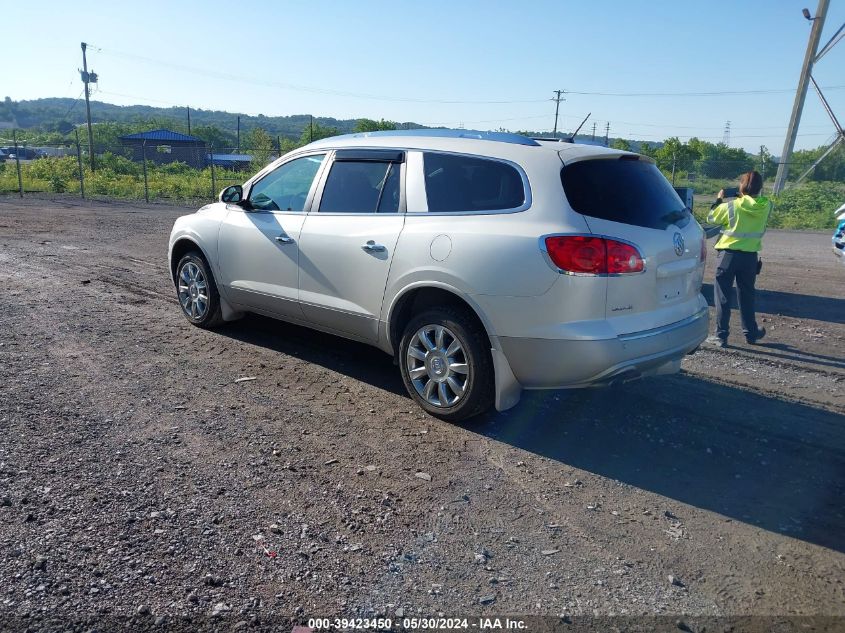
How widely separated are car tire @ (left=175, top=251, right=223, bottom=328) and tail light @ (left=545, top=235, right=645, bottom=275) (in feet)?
12.3

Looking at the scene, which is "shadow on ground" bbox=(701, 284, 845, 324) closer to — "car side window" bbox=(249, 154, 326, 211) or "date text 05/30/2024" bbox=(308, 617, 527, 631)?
"car side window" bbox=(249, 154, 326, 211)

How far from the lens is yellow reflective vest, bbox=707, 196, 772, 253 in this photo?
6.94 meters

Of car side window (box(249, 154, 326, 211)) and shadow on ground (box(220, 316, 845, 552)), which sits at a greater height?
car side window (box(249, 154, 326, 211))

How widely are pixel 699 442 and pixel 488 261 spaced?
72.8 inches

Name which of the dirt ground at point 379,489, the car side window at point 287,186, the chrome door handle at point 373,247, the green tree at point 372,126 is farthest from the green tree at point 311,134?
the chrome door handle at point 373,247

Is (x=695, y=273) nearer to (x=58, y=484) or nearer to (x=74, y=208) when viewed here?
(x=58, y=484)

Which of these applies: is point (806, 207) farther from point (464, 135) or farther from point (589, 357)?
point (589, 357)

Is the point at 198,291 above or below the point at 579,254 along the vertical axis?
below

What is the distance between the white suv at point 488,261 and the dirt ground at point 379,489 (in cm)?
54

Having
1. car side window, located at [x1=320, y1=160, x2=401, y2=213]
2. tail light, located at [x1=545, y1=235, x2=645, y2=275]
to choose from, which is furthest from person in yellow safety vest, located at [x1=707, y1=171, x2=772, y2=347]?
car side window, located at [x1=320, y1=160, x2=401, y2=213]

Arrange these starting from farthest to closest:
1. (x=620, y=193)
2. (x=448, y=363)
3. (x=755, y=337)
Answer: (x=755, y=337)
(x=448, y=363)
(x=620, y=193)

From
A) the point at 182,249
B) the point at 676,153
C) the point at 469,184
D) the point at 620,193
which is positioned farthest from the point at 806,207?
the point at 469,184

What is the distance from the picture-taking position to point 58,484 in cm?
371

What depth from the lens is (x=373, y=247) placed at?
4.94 m
